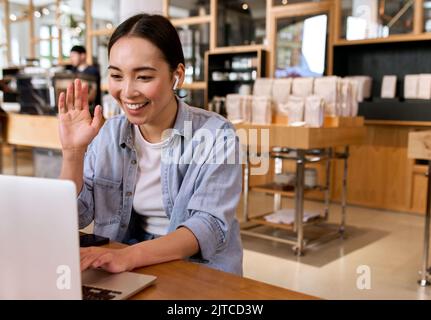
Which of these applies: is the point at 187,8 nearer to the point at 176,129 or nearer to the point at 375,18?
the point at 375,18

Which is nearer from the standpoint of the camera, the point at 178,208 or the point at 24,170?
the point at 178,208

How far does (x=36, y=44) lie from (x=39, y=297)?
972cm

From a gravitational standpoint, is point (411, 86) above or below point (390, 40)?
below

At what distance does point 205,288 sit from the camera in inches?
30.7

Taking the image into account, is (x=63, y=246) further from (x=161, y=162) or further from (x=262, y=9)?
(x=262, y=9)

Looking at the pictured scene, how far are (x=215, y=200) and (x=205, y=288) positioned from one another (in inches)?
13.6

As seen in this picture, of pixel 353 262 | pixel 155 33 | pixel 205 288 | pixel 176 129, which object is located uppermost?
pixel 155 33

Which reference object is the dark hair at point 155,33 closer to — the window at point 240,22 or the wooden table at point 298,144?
the wooden table at point 298,144

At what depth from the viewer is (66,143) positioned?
1.13 metres

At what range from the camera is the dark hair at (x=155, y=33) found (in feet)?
3.73

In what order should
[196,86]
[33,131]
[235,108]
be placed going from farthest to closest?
1. [196,86]
2. [33,131]
3. [235,108]

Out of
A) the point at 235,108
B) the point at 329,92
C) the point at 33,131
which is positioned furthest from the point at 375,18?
the point at 33,131

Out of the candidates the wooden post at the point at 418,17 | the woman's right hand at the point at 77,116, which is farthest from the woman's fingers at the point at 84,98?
the wooden post at the point at 418,17

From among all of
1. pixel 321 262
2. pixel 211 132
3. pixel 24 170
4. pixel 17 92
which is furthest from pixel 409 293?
pixel 24 170
